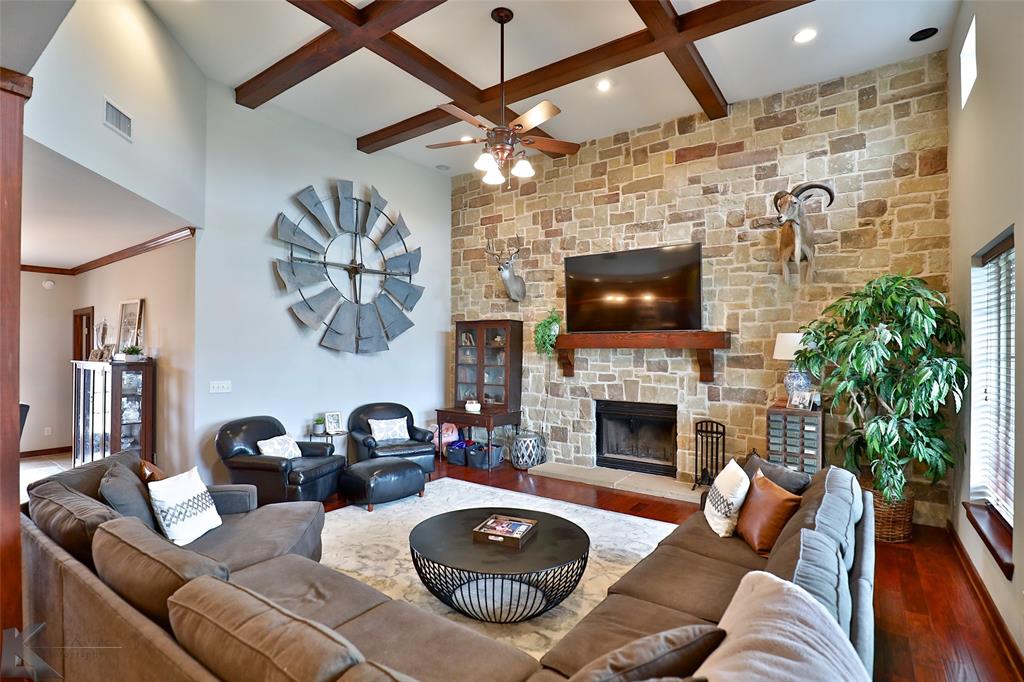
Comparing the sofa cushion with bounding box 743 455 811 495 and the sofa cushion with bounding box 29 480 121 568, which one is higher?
the sofa cushion with bounding box 29 480 121 568

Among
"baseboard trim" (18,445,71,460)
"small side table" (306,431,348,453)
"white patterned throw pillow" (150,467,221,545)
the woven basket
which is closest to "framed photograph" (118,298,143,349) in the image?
"small side table" (306,431,348,453)

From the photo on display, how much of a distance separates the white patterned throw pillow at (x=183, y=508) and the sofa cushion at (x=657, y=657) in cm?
231

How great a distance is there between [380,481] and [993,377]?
4.44 meters

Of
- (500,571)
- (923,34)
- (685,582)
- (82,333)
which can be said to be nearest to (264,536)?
(500,571)

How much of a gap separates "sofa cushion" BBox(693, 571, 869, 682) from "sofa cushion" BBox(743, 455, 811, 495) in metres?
1.79

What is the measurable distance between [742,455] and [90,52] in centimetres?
584

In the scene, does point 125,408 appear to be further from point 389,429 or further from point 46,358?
point 46,358

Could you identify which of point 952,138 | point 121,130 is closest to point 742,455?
point 952,138

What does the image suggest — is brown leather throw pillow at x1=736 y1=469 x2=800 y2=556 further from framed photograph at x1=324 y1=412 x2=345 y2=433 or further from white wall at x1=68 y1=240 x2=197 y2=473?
white wall at x1=68 y1=240 x2=197 y2=473

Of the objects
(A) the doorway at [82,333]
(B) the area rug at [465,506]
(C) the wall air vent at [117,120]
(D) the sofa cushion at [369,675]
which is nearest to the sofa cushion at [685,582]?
(B) the area rug at [465,506]

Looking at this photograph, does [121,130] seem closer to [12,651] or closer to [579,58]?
[12,651]

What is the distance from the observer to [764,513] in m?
2.59

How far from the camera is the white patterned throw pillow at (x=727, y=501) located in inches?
109

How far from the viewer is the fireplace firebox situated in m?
5.53
